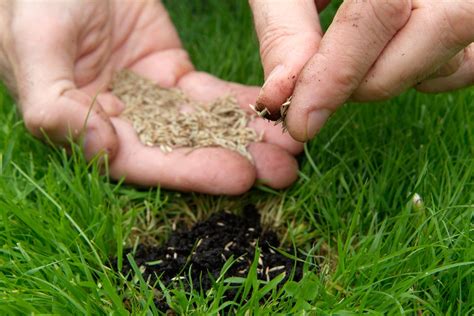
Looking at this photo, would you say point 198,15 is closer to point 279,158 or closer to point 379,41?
point 279,158

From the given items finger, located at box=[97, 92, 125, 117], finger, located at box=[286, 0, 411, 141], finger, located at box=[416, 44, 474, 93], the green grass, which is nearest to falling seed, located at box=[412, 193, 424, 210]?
the green grass

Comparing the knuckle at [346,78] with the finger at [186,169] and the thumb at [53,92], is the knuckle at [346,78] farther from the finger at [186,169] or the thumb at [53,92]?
the thumb at [53,92]

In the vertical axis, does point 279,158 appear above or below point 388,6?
below

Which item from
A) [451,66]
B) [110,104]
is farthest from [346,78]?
[110,104]

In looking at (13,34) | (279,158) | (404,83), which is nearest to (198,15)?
(13,34)

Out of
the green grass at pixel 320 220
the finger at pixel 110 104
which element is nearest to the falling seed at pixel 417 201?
the green grass at pixel 320 220

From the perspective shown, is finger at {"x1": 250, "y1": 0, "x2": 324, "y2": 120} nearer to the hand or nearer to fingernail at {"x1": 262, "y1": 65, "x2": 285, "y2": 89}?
fingernail at {"x1": 262, "y1": 65, "x2": 285, "y2": 89}
